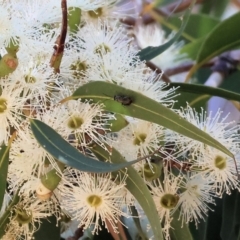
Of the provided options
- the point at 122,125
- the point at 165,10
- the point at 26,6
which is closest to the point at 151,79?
the point at 122,125

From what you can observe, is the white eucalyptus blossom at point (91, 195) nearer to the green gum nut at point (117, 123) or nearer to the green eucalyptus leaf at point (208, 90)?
the green gum nut at point (117, 123)

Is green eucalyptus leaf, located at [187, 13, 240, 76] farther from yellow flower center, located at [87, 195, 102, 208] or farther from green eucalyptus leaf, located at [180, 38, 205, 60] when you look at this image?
yellow flower center, located at [87, 195, 102, 208]

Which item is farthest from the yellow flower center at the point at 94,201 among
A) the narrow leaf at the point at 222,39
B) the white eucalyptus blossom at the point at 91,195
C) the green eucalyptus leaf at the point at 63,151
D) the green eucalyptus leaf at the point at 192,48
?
the green eucalyptus leaf at the point at 192,48

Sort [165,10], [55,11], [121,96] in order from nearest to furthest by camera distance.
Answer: [121,96], [55,11], [165,10]

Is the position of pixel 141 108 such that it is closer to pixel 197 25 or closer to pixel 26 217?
pixel 26 217

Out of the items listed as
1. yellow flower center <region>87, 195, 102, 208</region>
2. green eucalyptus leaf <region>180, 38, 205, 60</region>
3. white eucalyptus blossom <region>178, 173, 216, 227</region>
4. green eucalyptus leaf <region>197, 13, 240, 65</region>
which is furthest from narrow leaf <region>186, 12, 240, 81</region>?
yellow flower center <region>87, 195, 102, 208</region>

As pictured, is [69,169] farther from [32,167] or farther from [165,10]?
[165,10]
